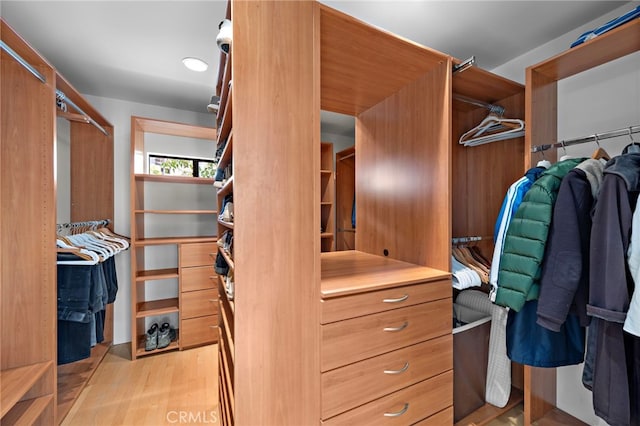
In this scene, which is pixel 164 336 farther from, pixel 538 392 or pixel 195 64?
pixel 538 392

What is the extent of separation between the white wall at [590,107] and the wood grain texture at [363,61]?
42.3 inches

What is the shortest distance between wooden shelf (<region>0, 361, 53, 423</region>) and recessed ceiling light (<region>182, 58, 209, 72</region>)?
2.12 m

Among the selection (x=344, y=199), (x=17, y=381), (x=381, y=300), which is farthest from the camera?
(x=344, y=199)

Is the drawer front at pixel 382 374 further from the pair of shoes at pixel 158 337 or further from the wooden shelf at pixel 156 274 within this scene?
the pair of shoes at pixel 158 337

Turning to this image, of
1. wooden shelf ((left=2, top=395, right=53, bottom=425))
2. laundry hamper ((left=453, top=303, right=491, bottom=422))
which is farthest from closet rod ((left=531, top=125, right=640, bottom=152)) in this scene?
wooden shelf ((left=2, top=395, right=53, bottom=425))

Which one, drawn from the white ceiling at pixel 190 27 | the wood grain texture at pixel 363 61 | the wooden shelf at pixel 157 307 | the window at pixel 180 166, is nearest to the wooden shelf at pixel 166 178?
the window at pixel 180 166

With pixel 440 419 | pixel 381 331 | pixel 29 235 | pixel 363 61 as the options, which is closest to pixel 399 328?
pixel 381 331

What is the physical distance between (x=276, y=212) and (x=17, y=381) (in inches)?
66.6

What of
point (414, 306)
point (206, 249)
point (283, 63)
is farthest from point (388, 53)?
point (206, 249)

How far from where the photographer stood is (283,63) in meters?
0.99

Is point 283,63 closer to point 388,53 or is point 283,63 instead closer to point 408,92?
point 388,53

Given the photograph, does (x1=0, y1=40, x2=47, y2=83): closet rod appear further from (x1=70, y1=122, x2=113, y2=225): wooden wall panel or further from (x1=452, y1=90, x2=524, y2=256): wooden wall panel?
(x1=452, y1=90, x2=524, y2=256): wooden wall panel

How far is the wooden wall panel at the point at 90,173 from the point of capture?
8.08 ft

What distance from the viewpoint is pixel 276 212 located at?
3.24 feet
